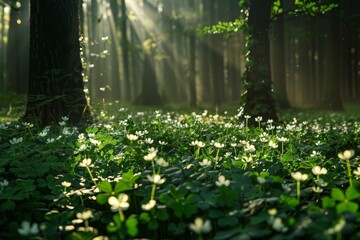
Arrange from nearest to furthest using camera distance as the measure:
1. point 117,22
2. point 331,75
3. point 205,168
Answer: point 205,168
point 331,75
point 117,22

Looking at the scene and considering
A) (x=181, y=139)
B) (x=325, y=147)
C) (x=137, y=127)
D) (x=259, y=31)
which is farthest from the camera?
(x=259, y=31)

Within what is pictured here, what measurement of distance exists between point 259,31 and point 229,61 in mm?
26701

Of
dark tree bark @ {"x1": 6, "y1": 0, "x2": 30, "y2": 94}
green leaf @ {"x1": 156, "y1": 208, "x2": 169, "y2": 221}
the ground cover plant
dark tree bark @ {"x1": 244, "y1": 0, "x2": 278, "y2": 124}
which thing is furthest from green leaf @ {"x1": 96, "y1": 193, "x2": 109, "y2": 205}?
dark tree bark @ {"x1": 6, "y1": 0, "x2": 30, "y2": 94}

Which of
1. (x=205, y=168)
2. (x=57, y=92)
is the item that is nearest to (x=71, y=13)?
(x=57, y=92)

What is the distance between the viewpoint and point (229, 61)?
34188mm

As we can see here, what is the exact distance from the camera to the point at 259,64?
7.90 m

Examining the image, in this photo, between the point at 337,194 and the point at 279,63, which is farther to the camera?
the point at 279,63

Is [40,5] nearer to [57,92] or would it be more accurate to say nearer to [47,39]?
[47,39]

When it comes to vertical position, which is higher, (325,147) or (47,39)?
(47,39)

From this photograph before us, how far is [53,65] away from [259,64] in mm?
4204

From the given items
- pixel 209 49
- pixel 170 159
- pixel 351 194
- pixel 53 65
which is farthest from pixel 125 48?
pixel 351 194

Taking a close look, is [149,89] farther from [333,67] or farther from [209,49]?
[333,67]

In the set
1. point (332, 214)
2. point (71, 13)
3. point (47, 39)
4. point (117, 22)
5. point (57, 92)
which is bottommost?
point (332, 214)

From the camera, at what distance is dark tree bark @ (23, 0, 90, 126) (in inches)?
249
